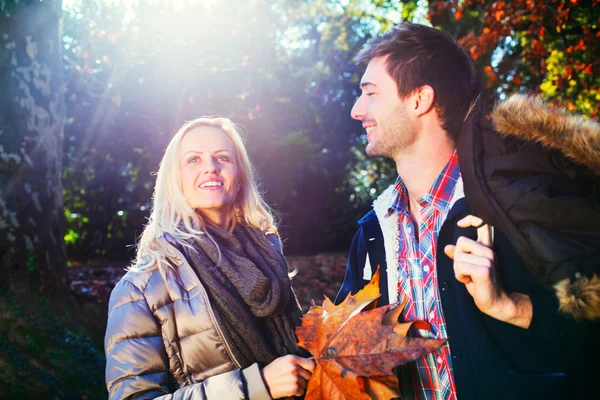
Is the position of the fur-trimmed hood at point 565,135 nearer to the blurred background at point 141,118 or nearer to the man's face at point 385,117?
the man's face at point 385,117

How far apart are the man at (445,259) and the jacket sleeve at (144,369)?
0.71 metres

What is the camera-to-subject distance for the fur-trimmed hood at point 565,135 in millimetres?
1541

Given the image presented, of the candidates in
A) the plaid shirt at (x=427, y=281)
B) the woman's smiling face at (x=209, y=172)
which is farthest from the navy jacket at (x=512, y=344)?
the woman's smiling face at (x=209, y=172)

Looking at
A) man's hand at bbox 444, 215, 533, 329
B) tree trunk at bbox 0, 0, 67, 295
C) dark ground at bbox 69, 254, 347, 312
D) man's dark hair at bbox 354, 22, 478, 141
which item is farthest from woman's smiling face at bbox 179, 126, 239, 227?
dark ground at bbox 69, 254, 347, 312

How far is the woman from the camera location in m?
2.09

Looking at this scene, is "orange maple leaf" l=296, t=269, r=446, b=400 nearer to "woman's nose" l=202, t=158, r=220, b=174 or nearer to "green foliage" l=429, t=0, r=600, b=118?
"woman's nose" l=202, t=158, r=220, b=174

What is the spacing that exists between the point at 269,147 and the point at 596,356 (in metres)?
9.25

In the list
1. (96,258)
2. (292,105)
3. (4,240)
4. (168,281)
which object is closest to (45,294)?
(4,240)

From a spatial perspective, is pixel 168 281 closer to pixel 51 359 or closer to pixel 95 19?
pixel 51 359

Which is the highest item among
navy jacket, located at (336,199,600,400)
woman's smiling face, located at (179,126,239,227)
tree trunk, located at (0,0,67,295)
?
tree trunk, located at (0,0,67,295)

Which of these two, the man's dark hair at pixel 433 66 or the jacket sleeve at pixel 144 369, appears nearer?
the jacket sleeve at pixel 144 369

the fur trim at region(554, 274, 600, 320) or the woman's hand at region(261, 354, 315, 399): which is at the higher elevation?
the fur trim at region(554, 274, 600, 320)

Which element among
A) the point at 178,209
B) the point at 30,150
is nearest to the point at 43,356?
the point at 30,150

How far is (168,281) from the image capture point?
2.30 meters
